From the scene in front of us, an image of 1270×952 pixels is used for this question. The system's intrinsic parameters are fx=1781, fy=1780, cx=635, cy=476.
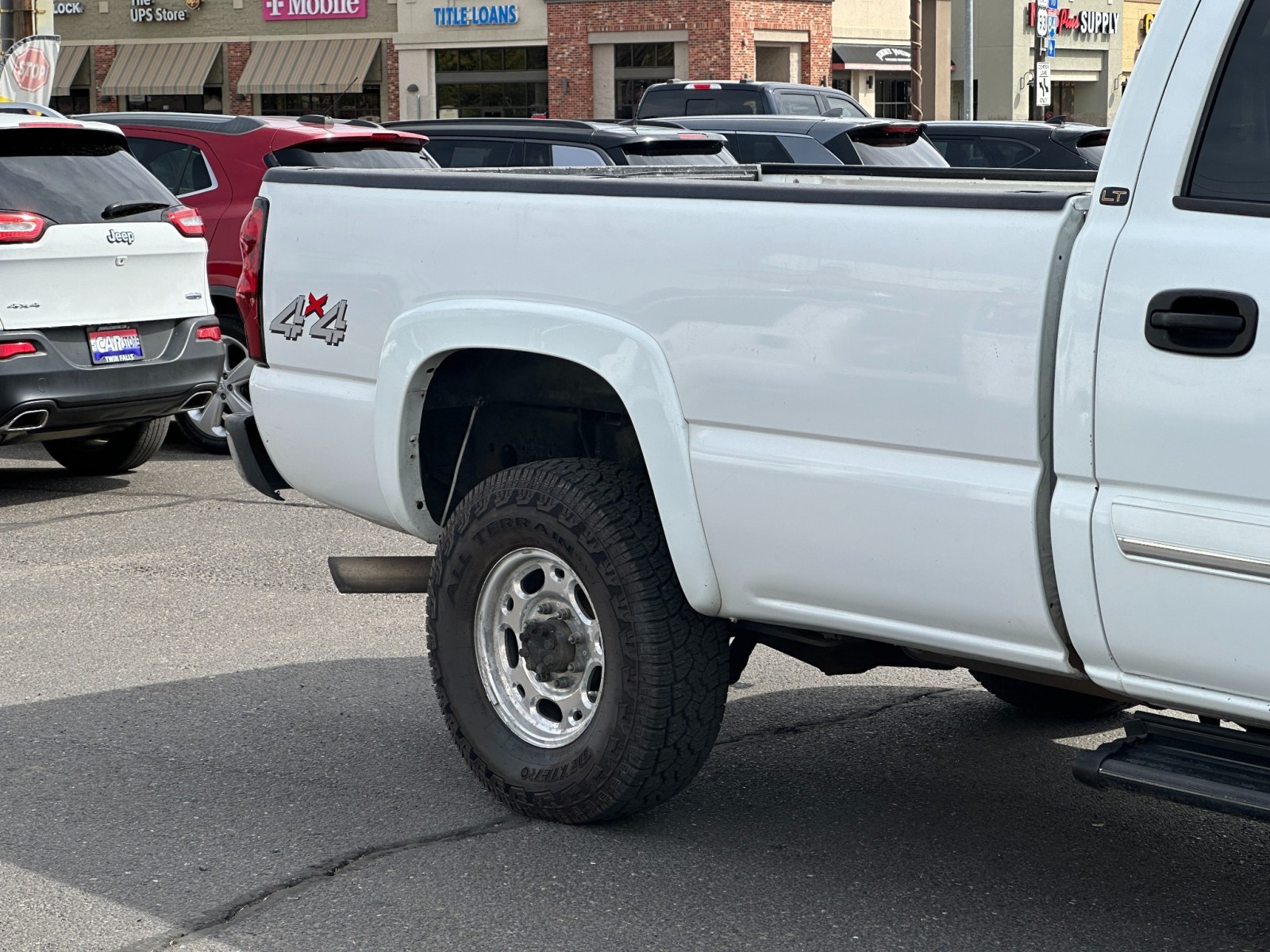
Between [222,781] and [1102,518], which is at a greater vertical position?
[1102,518]

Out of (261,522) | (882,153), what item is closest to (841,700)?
(261,522)

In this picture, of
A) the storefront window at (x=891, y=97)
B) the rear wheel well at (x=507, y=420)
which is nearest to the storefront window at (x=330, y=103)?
the storefront window at (x=891, y=97)

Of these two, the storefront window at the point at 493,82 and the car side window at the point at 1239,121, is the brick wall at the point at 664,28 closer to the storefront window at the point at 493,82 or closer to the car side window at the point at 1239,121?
the storefront window at the point at 493,82

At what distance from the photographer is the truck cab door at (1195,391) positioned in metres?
3.18

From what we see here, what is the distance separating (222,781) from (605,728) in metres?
1.26

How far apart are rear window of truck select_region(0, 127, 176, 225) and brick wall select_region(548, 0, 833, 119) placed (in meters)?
33.5

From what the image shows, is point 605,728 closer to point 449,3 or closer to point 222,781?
point 222,781

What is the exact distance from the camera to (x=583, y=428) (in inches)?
191

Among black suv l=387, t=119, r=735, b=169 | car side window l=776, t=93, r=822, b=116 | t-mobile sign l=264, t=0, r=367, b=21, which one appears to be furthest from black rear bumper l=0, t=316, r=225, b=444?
t-mobile sign l=264, t=0, r=367, b=21

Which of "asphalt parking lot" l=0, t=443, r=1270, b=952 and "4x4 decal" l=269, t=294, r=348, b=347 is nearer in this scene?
"asphalt parking lot" l=0, t=443, r=1270, b=952

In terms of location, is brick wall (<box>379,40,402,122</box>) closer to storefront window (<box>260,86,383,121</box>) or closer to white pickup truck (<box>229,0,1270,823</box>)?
storefront window (<box>260,86,383,121</box>)

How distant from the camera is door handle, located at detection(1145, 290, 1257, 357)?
3166mm

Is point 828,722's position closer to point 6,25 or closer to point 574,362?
point 574,362

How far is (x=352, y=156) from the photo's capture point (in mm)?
10898
